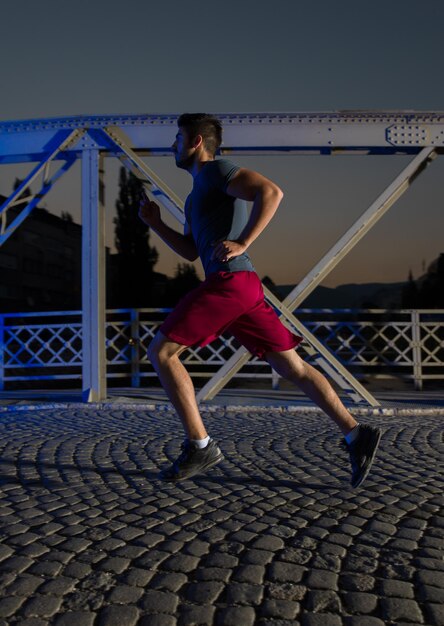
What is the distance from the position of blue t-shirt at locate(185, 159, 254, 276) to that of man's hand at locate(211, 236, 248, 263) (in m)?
0.10

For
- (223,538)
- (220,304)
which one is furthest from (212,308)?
(223,538)

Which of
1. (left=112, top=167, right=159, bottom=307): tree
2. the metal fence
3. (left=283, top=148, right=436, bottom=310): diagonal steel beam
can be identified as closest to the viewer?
(left=283, top=148, right=436, bottom=310): diagonal steel beam

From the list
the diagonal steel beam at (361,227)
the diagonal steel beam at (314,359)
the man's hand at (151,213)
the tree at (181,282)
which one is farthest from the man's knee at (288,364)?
the tree at (181,282)

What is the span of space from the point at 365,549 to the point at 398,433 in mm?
3729

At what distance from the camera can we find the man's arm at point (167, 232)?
4141 mm

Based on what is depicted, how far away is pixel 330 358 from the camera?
8562 mm

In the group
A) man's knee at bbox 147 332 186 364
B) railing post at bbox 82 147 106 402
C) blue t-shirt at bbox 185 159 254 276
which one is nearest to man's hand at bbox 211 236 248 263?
blue t-shirt at bbox 185 159 254 276

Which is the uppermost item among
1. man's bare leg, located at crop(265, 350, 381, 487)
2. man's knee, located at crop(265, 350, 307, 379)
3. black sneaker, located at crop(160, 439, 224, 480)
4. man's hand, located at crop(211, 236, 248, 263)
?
man's hand, located at crop(211, 236, 248, 263)

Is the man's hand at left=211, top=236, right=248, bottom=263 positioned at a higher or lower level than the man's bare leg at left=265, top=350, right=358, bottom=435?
higher

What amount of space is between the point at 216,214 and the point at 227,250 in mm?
323

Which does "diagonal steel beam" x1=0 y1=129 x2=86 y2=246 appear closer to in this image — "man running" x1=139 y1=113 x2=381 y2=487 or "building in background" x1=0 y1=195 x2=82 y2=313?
"man running" x1=139 y1=113 x2=381 y2=487

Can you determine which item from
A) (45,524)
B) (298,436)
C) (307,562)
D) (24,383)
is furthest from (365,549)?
(24,383)

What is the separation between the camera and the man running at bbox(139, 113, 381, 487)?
3.77 meters

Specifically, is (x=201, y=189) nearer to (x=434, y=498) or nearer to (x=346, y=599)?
(x=434, y=498)
